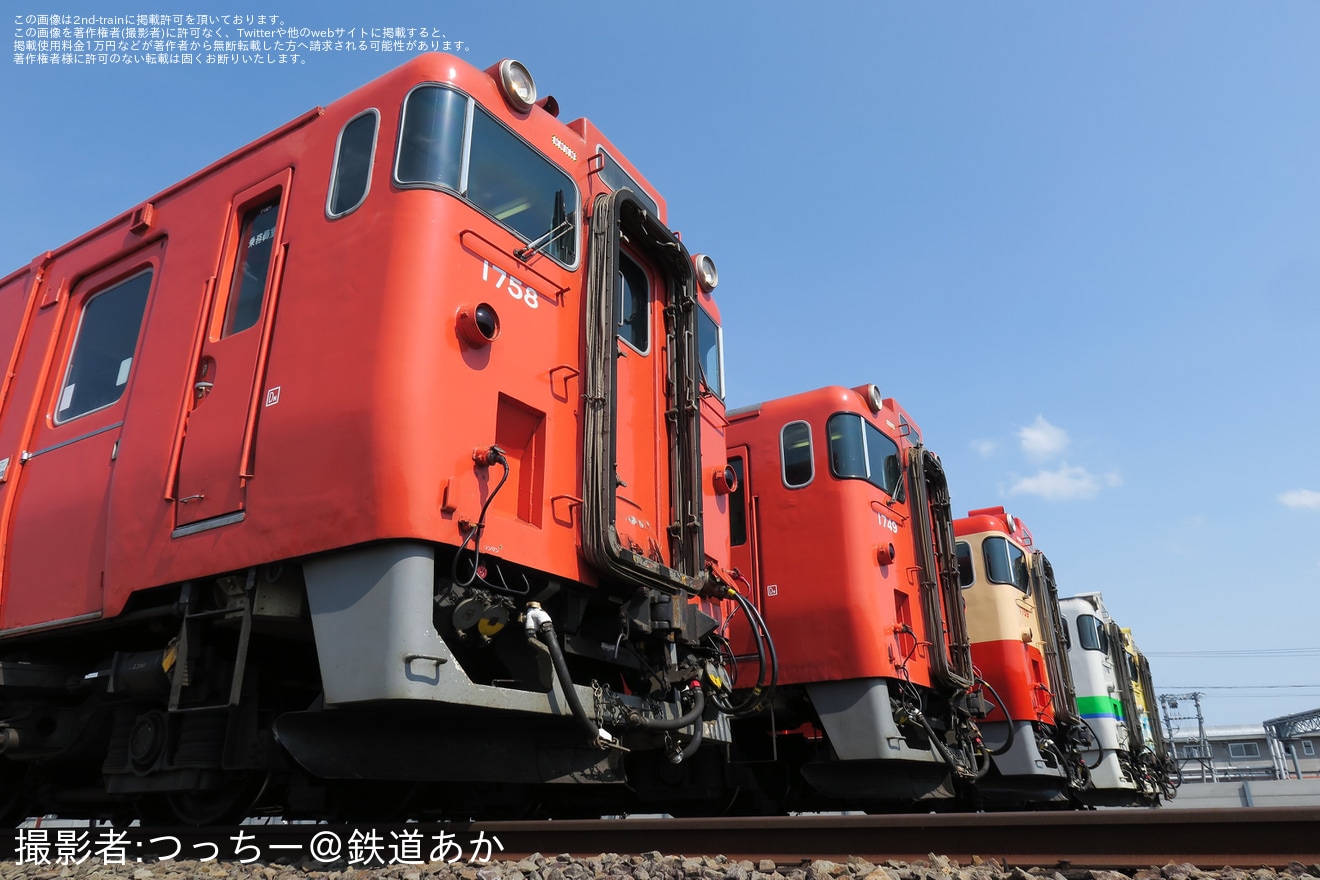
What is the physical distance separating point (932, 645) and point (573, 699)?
549cm

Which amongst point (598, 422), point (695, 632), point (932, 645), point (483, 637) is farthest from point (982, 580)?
point (483, 637)

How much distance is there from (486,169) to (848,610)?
4785 millimetres

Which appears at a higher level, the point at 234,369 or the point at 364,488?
the point at 234,369

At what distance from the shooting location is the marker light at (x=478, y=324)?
4312 millimetres

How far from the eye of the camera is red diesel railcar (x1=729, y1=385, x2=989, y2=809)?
7.59m

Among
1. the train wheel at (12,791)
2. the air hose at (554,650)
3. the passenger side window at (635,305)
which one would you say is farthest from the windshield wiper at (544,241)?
the train wheel at (12,791)

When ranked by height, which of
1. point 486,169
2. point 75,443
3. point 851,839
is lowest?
point 851,839

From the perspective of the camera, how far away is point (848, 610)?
25.4ft

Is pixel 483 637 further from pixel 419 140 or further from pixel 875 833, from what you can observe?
pixel 419 140

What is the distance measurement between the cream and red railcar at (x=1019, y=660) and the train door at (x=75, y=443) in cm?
906

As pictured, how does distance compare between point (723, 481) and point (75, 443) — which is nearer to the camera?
point (75, 443)

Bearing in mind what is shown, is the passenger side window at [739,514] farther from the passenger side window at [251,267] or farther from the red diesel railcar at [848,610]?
the passenger side window at [251,267]

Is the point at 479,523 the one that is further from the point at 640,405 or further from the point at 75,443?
the point at 75,443

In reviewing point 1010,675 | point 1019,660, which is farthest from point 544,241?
point 1019,660
